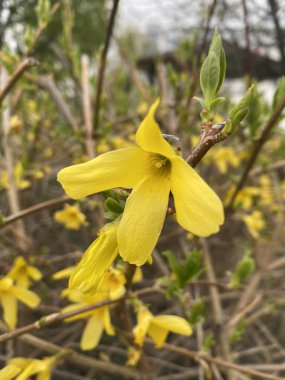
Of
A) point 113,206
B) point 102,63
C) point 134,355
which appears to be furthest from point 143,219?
point 102,63

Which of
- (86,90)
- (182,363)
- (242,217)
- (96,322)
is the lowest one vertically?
(182,363)

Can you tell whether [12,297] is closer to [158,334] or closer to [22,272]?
Result: [22,272]

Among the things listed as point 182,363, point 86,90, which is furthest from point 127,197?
point 182,363

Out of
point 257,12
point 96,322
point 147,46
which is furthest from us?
point 147,46

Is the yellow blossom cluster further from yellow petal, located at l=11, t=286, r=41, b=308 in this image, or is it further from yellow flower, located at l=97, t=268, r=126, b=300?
yellow flower, located at l=97, t=268, r=126, b=300

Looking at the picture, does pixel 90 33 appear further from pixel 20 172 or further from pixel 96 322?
pixel 96 322

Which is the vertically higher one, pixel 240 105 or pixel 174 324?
pixel 240 105

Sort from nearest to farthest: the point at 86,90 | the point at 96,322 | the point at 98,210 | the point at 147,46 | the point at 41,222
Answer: the point at 96,322
the point at 98,210
the point at 86,90
the point at 41,222
the point at 147,46
